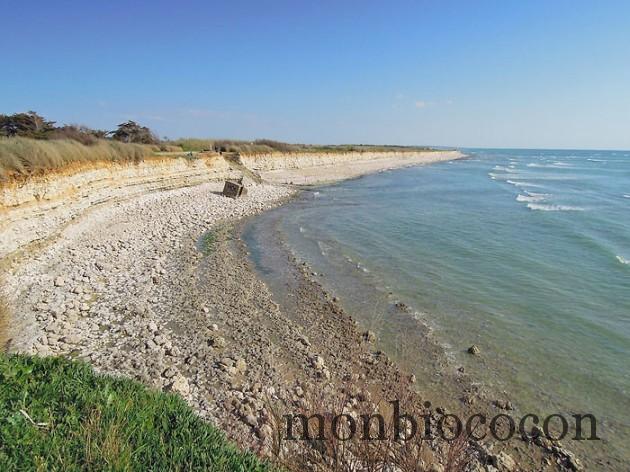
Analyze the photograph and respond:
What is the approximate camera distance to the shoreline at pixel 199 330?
6.91 m

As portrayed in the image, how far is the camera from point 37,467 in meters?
3.38

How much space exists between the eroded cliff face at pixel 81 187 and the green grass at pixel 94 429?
10.5 metres

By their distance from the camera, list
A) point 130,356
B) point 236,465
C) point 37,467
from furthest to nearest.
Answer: point 130,356 → point 236,465 → point 37,467

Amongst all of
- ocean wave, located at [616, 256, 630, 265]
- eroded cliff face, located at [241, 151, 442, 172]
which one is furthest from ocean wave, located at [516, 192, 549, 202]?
eroded cliff face, located at [241, 151, 442, 172]

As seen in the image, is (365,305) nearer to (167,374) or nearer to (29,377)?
(167,374)

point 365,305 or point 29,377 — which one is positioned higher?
point 29,377

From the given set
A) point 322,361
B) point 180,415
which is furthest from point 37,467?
point 322,361

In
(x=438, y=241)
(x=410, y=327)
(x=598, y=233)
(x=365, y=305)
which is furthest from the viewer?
(x=598, y=233)

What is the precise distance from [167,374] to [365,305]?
6262 mm

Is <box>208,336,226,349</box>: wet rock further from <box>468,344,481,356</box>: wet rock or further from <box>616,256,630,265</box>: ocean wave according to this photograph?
<box>616,256,630,265</box>: ocean wave

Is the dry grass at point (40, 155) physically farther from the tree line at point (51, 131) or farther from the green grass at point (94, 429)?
the green grass at point (94, 429)

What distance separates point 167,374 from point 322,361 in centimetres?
319

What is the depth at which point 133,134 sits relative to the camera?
39.8 m

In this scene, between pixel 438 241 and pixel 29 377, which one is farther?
pixel 438 241
